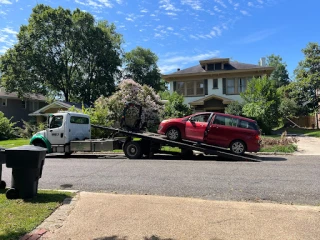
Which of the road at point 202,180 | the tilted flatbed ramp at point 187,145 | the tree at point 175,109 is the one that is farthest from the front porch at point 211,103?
the road at point 202,180

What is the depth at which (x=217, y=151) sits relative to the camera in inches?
482

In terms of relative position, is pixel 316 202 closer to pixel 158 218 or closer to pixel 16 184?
pixel 158 218

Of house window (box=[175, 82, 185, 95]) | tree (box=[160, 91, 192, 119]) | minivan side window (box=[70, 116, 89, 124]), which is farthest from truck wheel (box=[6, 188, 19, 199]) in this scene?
house window (box=[175, 82, 185, 95])

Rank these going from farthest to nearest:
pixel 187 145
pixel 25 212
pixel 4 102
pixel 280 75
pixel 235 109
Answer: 1. pixel 280 75
2. pixel 4 102
3. pixel 235 109
4. pixel 187 145
5. pixel 25 212

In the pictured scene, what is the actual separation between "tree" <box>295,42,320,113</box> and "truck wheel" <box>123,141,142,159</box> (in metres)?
29.6

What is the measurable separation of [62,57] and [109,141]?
28.7 meters

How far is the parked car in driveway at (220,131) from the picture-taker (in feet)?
40.6

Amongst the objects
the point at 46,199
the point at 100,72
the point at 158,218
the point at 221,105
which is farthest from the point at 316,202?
the point at 100,72

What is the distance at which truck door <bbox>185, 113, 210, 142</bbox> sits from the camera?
499 inches

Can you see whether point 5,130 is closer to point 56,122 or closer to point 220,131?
point 56,122

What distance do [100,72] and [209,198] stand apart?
119 ft

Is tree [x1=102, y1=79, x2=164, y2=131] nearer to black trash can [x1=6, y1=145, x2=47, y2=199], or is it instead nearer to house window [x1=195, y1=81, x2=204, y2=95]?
house window [x1=195, y1=81, x2=204, y2=95]

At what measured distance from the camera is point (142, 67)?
2052 inches

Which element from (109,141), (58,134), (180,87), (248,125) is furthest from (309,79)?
(58,134)
